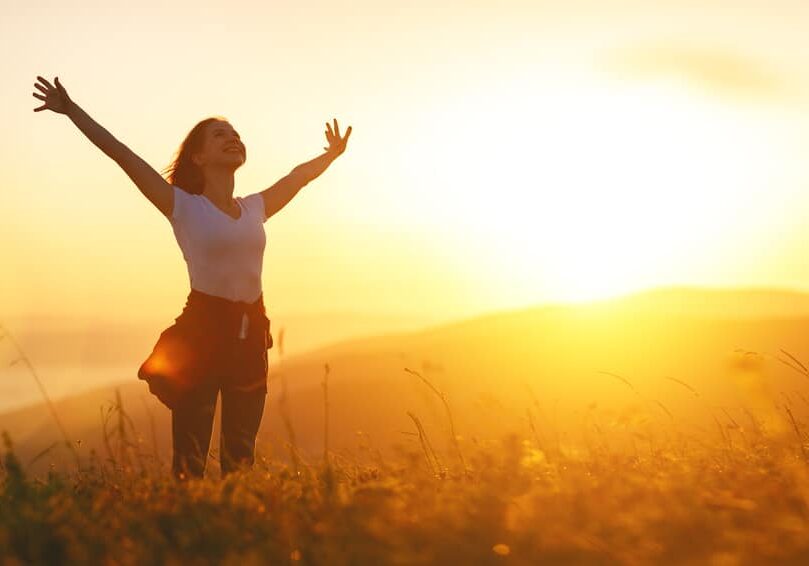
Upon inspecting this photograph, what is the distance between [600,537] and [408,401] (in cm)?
6863

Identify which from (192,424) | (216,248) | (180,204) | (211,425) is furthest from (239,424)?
(180,204)

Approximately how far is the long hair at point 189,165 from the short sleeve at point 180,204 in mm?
334

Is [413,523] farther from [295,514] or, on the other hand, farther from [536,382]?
[536,382]

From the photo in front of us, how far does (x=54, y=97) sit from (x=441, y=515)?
13.6 feet

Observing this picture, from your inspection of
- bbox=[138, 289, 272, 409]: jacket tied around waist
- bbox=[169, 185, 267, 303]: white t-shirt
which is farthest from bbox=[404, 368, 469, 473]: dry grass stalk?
bbox=[169, 185, 267, 303]: white t-shirt

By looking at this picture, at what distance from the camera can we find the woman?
6922 mm

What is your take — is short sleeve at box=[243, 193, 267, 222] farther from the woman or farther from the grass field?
the grass field

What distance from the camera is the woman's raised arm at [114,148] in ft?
22.6

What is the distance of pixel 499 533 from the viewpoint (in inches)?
171

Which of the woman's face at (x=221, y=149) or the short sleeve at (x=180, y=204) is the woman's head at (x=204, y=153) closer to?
the woman's face at (x=221, y=149)

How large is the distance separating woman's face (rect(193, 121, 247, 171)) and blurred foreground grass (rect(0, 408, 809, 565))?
2235 millimetres

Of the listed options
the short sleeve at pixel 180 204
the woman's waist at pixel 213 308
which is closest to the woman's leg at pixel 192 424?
the woman's waist at pixel 213 308

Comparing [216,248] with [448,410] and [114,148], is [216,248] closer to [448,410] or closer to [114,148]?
[114,148]

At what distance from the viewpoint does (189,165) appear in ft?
24.6
